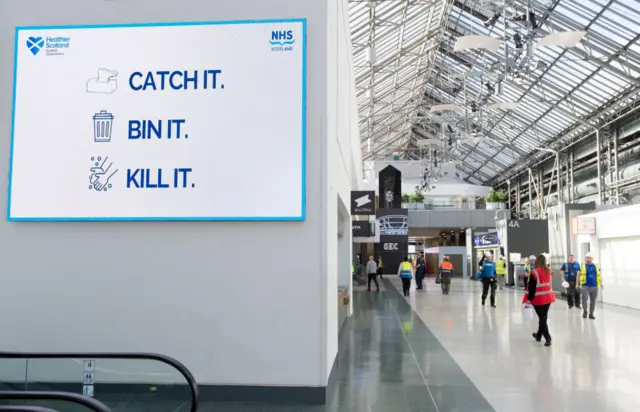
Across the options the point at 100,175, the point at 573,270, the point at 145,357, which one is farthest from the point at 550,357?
the point at 573,270

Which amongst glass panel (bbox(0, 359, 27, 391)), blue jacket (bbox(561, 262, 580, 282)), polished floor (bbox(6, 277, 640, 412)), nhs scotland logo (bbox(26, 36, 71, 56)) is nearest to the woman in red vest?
polished floor (bbox(6, 277, 640, 412))

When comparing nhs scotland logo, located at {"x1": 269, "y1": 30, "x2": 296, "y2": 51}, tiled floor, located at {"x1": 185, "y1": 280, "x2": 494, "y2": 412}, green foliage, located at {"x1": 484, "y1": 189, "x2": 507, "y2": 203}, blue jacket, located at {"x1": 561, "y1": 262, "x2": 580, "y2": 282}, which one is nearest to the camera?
tiled floor, located at {"x1": 185, "y1": 280, "x2": 494, "y2": 412}

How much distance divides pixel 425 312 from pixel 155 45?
983 cm

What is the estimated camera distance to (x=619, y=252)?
14.3 metres

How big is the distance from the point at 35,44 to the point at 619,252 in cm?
1466

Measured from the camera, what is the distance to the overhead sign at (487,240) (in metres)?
26.7

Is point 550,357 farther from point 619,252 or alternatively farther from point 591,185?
point 591,185

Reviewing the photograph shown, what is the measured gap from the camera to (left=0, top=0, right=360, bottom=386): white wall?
4.97m

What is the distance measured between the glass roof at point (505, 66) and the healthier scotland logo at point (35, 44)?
32.7 ft

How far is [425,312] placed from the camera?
42.6 feet

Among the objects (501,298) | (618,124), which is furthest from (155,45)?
(618,124)

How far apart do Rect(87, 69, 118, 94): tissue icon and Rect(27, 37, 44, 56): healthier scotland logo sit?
0.69 meters

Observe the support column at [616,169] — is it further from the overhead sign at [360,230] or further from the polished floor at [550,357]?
the overhead sign at [360,230]

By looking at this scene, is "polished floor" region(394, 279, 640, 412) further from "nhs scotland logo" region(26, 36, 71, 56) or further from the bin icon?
"nhs scotland logo" region(26, 36, 71, 56)
